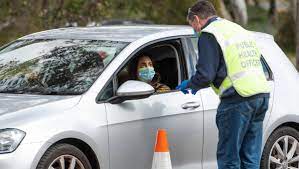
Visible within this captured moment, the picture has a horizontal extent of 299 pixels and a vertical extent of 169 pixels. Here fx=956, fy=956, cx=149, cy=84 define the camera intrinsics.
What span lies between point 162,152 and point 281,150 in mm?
1855

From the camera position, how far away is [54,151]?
282 inches

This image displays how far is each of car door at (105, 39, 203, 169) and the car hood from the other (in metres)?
0.47

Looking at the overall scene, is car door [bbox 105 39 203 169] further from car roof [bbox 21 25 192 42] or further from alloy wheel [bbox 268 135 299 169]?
alloy wheel [bbox 268 135 299 169]

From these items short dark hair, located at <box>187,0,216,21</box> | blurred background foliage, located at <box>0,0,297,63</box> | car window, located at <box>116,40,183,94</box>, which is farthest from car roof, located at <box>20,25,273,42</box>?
blurred background foliage, located at <box>0,0,297,63</box>

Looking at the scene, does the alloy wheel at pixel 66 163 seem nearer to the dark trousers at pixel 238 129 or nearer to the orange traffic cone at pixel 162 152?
the orange traffic cone at pixel 162 152

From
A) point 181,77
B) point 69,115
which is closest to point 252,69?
point 181,77

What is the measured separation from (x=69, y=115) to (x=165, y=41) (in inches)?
59.8

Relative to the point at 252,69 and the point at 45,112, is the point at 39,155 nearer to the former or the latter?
the point at 45,112

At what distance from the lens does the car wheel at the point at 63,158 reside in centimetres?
711

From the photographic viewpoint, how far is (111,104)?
7664 mm

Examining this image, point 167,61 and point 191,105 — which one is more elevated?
point 167,61

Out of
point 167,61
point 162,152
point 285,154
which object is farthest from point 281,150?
point 162,152

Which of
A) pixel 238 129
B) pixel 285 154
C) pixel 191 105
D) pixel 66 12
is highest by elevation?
pixel 66 12

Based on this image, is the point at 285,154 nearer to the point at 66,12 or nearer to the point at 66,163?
the point at 66,163
